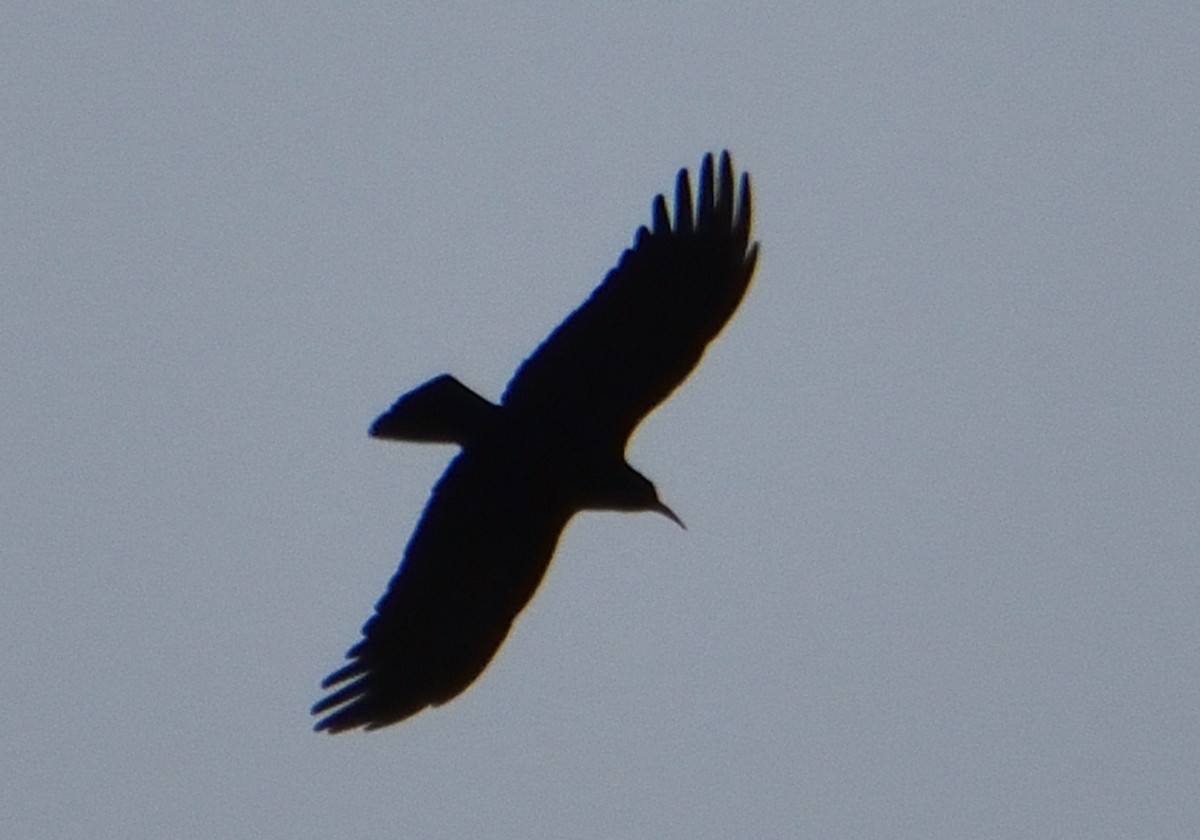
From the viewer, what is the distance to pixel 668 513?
404 inches

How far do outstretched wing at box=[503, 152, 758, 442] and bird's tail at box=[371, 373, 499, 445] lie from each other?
18 centimetres

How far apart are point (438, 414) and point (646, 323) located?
1174 mm

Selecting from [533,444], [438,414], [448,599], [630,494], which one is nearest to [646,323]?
[533,444]

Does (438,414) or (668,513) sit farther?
(668,513)

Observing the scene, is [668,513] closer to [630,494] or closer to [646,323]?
[630,494]

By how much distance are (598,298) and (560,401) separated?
0.58 meters

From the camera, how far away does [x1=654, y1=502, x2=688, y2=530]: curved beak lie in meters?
10.2

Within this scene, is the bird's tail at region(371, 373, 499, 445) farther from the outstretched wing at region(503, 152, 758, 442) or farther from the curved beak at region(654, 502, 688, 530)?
the curved beak at region(654, 502, 688, 530)

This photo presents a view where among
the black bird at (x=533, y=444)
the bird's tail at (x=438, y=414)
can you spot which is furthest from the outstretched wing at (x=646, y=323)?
the bird's tail at (x=438, y=414)

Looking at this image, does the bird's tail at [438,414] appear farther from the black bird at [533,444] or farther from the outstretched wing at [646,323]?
the outstretched wing at [646,323]

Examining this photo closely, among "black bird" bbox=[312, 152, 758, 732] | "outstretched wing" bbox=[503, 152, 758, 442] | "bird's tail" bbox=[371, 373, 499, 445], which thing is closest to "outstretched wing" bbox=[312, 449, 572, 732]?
"black bird" bbox=[312, 152, 758, 732]

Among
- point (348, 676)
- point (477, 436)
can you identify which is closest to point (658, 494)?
point (477, 436)

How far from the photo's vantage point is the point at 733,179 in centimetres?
980

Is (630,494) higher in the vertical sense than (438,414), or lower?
lower
